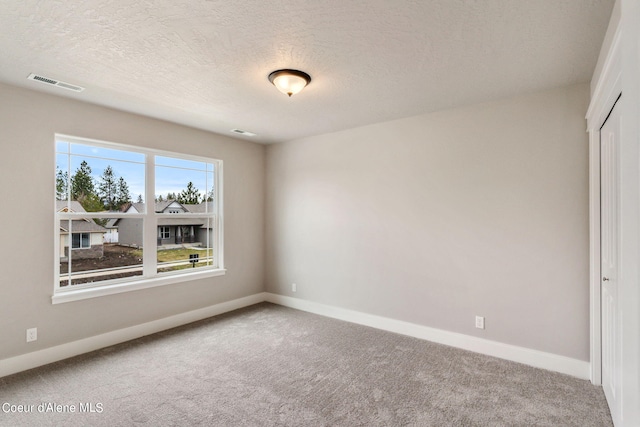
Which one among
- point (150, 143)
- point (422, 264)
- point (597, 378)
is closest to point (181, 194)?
point (150, 143)

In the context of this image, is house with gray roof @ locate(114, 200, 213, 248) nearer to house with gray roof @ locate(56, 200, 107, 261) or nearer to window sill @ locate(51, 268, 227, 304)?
house with gray roof @ locate(56, 200, 107, 261)

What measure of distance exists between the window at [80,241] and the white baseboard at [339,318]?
0.98m

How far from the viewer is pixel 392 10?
1862 mm

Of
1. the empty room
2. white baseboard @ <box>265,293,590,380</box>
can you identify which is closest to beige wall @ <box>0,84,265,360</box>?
the empty room

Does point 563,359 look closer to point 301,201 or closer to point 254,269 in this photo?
point 301,201

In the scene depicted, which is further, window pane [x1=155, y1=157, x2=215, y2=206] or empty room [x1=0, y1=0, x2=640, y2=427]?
window pane [x1=155, y1=157, x2=215, y2=206]

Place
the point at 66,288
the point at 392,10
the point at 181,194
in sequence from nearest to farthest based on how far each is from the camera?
1. the point at 392,10
2. the point at 66,288
3. the point at 181,194

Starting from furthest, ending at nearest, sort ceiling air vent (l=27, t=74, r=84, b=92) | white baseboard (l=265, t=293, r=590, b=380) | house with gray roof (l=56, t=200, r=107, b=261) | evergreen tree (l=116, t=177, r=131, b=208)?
evergreen tree (l=116, t=177, r=131, b=208) < house with gray roof (l=56, t=200, r=107, b=261) < white baseboard (l=265, t=293, r=590, b=380) < ceiling air vent (l=27, t=74, r=84, b=92)

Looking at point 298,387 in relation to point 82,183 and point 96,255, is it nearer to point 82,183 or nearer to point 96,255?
point 96,255

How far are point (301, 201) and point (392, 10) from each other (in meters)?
3.29

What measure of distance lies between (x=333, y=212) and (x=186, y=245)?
2132mm

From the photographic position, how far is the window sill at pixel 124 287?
3191 millimetres

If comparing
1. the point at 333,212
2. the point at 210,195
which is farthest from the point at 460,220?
the point at 210,195

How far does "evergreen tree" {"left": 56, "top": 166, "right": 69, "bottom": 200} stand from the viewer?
327 cm
